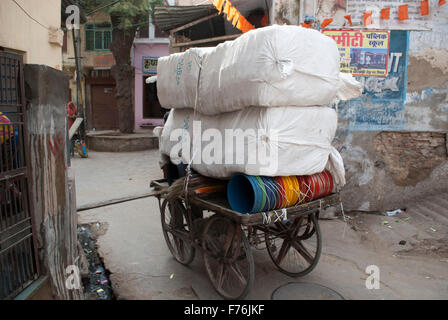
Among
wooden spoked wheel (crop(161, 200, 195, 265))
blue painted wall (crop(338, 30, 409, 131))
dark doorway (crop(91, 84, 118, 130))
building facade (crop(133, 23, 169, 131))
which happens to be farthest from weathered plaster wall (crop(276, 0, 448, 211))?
dark doorway (crop(91, 84, 118, 130))

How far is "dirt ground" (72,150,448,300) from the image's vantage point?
3.45 meters

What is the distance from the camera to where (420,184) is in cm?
562

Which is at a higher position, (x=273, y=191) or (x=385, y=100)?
(x=385, y=100)

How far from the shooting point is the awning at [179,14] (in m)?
7.23

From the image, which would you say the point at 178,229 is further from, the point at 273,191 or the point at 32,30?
the point at 32,30

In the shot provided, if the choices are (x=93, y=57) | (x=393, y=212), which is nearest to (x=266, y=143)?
(x=393, y=212)

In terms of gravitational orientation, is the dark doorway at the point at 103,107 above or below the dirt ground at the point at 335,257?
above

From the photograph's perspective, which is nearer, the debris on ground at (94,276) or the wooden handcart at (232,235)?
the wooden handcart at (232,235)

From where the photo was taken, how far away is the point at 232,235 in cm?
304

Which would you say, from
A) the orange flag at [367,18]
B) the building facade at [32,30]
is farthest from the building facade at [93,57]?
the orange flag at [367,18]

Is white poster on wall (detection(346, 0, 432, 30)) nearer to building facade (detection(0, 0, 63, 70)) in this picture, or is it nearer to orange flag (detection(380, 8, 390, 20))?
orange flag (detection(380, 8, 390, 20))

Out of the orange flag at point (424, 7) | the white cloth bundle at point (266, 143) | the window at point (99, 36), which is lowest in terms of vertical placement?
the white cloth bundle at point (266, 143)

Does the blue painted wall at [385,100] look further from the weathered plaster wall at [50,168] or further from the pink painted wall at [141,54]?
the pink painted wall at [141,54]

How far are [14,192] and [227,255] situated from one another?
179 cm
